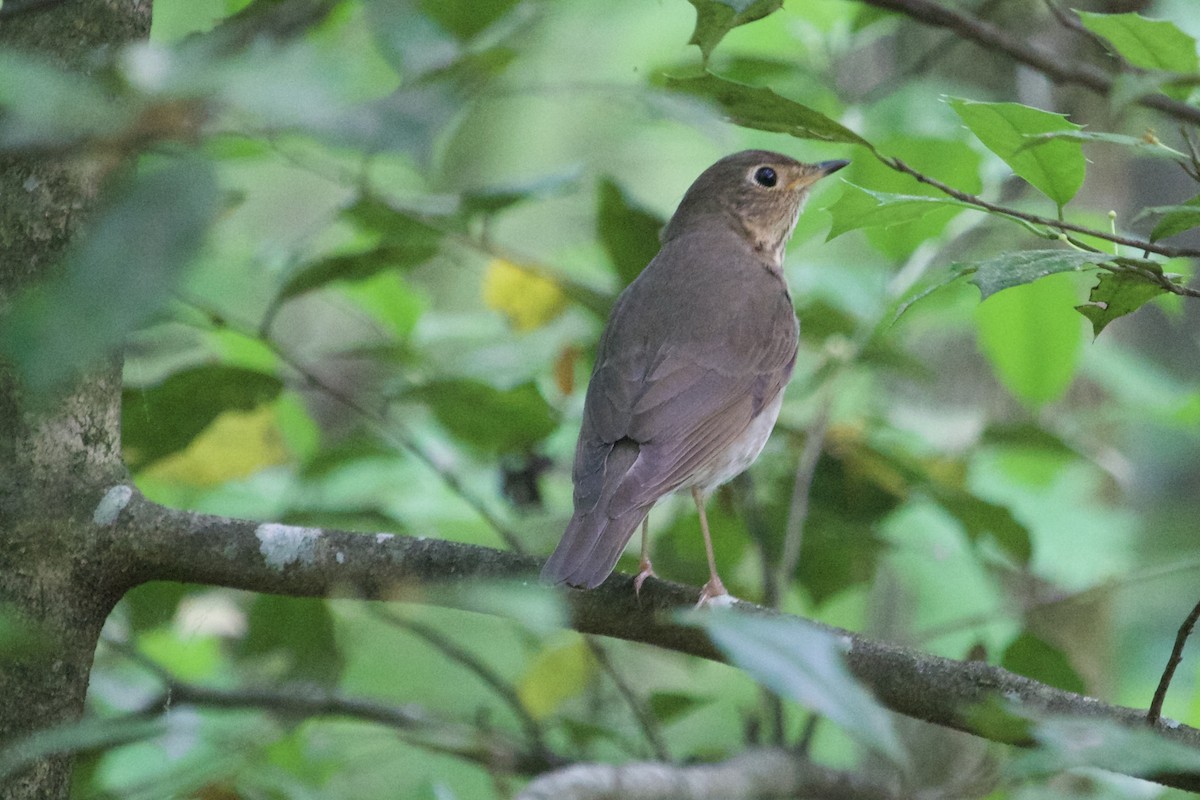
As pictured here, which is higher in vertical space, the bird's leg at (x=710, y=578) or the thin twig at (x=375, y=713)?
the bird's leg at (x=710, y=578)

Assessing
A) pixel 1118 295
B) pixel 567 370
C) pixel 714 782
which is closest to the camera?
pixel 1118 295

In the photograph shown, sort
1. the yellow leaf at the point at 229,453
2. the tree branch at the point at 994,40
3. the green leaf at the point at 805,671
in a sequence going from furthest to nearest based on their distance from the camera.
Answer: the yellow leaf at the point at 229,453
the tree branch at the point at 994,40
the green leaf at the point at 805,671

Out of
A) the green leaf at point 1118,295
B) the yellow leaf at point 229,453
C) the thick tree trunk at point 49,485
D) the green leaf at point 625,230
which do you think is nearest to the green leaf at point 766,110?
the green leaf at point 1118,295

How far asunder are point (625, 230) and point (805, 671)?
9.47 ft

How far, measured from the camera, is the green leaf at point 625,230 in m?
3.86

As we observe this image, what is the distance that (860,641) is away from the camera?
2455mm

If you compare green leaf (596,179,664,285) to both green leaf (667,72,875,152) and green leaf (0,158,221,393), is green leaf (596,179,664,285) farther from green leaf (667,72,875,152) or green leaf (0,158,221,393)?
green leaf (0,158,221,393)

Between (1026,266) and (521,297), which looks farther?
(521,297)

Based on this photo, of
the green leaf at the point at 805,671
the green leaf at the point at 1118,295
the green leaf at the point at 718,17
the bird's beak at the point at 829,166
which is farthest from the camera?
the bird's beak at the point at 829,166

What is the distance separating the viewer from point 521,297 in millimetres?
4535

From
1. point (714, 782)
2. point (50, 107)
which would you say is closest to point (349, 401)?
point (714, 782)

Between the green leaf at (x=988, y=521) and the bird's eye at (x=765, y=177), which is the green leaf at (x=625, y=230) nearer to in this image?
the bird's eye at (x=765, y=177)

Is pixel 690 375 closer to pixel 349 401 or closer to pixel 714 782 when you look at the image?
pixel 349 401

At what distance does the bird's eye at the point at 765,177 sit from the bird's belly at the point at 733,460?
1437mm
